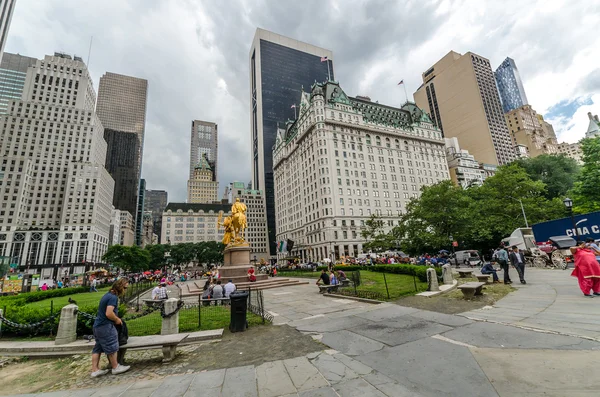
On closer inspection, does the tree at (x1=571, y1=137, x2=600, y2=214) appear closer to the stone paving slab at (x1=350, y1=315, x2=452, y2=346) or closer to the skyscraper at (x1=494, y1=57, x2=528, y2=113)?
the stone paving slab at (x1=350, y1=315, x2=452, y2=346)

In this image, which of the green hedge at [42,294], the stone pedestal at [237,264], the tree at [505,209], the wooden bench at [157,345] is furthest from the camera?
the tree at [505,209]

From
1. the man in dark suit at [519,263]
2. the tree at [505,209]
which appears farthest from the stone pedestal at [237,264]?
the tree at [505,209]

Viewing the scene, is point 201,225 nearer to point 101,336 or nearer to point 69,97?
point 69,97

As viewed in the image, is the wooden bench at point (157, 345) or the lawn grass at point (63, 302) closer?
the wooden bench at point (157, 345)

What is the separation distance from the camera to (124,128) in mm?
176875

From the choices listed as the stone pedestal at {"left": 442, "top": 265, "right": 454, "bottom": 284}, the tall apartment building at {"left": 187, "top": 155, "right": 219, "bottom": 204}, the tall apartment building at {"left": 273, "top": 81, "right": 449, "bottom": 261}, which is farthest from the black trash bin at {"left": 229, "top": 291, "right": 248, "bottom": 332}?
the tall apartment building at {"left": 187, "top": 155, "right": 219, "bottom": 204}

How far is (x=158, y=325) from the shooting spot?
963 centimetres

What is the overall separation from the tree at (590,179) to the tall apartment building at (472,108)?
360ft

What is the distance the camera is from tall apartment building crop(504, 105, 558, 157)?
138 metres

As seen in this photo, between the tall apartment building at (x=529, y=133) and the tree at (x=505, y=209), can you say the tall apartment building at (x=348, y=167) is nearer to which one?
the tree at (x=505, y=209)

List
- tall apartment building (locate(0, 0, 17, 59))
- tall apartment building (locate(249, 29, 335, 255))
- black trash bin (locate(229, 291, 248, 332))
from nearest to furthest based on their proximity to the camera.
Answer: black trash bin (locate(229, 291, 248, 332))
tall apartment building (locate(0, 0, 17, 59))
tall apartment building (locate(249, 29, 335, 255))

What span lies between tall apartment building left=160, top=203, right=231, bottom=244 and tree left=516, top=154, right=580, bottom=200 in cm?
11197

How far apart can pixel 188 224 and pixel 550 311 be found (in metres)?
140

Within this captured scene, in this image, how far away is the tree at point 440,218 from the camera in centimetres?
3500
